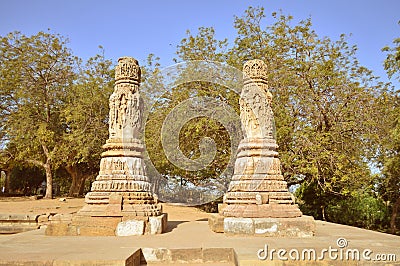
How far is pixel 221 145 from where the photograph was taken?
1338cm

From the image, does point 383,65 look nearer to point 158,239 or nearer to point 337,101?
point 337,101

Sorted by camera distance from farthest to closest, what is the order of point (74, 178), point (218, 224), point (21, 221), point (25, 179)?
point (25, 179) < point (74, 178) < point (21, 221) < point (218, 224)

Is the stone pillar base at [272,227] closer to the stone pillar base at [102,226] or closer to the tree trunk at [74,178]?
the stone pillar base at [102,226]

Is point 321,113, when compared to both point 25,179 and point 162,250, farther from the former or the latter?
point 25,179

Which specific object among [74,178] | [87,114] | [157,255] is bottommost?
[157,255]

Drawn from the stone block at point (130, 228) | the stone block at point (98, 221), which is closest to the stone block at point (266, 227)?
the stone block at point (130, 228)

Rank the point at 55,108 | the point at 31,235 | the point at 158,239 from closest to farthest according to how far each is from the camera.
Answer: the point at 158,239 < the point at 31,235 < the point at 55,108

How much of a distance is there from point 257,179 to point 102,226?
2.85 meters

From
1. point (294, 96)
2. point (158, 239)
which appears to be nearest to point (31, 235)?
point (158, 239)

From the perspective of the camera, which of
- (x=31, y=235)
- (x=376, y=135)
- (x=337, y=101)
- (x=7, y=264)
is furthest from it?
(x=337, y=101)

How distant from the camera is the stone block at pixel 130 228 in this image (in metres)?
5.75

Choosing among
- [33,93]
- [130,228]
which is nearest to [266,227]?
[130,228]

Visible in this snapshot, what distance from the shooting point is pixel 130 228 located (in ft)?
19.0

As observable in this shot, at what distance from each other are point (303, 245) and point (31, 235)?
4.37 meters
